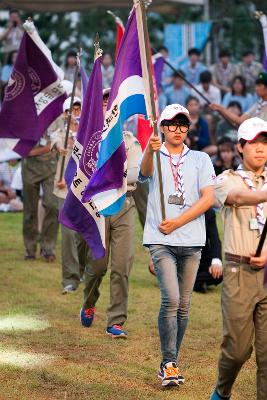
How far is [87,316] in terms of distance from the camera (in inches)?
458

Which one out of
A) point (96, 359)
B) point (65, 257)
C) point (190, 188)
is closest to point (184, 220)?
point (190, 188)

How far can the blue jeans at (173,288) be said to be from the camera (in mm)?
9086

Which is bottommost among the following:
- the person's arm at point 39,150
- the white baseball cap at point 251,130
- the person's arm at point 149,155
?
the person's arm at point 39,150

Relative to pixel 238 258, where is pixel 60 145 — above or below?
above

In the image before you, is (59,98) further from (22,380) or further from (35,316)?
(22,380)

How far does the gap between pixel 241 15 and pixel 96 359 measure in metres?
20.4

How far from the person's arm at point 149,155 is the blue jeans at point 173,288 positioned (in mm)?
593

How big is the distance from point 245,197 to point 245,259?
0.44 m

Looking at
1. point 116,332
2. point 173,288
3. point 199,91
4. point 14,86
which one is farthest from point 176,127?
point 199,91

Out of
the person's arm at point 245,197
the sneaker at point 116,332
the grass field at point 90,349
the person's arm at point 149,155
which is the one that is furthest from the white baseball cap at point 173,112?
the sneaker at point 116,332

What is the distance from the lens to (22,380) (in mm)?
9250

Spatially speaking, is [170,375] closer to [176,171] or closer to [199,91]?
[176,171]

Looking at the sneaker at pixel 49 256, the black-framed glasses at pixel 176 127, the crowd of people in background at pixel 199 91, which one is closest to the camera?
the black-framed glasses at pixel 176 127

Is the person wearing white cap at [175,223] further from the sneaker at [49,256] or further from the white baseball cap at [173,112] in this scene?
the sneaker at [49,256]
